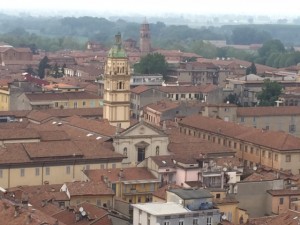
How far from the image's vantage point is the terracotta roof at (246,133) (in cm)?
5303

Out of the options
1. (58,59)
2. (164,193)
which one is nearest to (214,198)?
(164,193)

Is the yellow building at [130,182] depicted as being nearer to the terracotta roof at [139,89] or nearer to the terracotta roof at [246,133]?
the terracotta roof at [246,133]

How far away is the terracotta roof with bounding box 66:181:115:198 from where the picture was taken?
39.7 m

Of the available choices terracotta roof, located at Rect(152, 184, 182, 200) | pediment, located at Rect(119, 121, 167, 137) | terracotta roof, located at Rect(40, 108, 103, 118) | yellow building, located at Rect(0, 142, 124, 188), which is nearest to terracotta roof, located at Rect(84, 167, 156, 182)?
yellow building, located at Rect(0, 142, 124, 188)

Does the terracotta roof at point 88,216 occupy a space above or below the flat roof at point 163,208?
below

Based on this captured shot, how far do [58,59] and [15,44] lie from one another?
117 feet

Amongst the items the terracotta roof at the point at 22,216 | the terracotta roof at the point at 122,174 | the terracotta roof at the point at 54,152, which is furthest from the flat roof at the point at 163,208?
the terracotta roof at the point at 54,152

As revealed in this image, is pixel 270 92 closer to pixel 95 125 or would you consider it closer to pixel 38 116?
pixel 38 116

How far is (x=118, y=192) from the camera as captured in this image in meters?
42.1

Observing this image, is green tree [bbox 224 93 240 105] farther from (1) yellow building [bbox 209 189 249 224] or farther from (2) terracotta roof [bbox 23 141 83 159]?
(1) yellow building [bbox 209 189 249 224]

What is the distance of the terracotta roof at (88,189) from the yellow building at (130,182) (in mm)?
1198

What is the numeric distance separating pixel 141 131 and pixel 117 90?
28.6 feet

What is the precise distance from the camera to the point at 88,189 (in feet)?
131

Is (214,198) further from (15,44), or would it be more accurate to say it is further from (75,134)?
(15,44)
